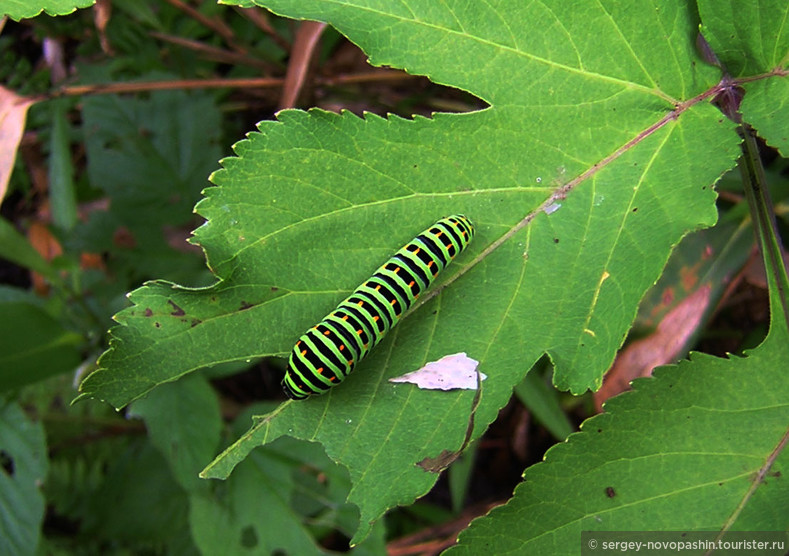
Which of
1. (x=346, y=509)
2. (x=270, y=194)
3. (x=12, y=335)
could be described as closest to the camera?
(x=270, y=194)

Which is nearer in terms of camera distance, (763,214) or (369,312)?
(369,312)

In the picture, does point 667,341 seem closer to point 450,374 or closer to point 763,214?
point 763,214

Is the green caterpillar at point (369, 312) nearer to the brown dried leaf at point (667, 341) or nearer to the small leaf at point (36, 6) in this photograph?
the small leaf at point (36, 6)

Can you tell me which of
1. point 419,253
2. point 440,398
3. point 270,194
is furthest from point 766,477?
point 270,194

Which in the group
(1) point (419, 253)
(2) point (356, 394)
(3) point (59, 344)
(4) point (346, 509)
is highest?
(1) point (419, 253)

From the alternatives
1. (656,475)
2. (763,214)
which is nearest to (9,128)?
(656,475)

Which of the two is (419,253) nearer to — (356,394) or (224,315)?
(356,394)
